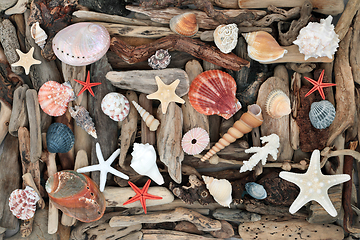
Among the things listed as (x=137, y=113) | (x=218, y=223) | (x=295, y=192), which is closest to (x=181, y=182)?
(x=218, y=223)

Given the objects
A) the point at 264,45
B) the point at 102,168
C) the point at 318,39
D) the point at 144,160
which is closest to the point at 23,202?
the point at 102,168

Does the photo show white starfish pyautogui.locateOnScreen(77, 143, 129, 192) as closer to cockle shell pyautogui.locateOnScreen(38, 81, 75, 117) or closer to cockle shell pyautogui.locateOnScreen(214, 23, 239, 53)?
cockle shell pyautogui.locateOnScreen(38, 81, 75, 117)

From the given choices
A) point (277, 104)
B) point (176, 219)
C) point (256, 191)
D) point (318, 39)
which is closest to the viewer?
point (318, 39)

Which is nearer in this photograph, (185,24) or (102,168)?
(185,24)

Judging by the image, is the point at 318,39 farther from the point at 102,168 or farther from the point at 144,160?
the point at 102,168

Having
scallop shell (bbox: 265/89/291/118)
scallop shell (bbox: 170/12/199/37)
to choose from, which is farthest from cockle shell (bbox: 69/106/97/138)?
scallop shell (bbox: 265/89/291/118)

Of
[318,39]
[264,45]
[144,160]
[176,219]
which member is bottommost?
[176,219]
